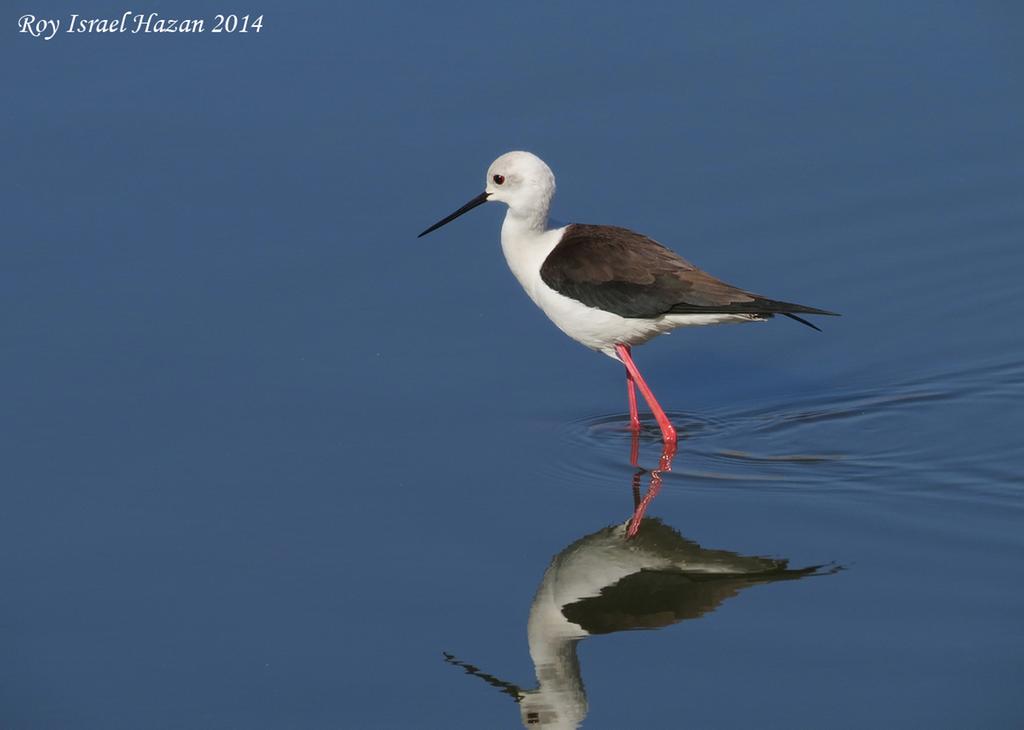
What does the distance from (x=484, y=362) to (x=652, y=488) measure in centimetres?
130

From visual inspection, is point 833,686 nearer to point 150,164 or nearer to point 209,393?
point 209,393

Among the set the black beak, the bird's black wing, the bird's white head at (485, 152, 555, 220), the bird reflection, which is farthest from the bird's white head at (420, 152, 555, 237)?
the bird reflection

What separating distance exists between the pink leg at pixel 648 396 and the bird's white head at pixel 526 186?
27.9 inches

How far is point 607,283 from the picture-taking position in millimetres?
7359


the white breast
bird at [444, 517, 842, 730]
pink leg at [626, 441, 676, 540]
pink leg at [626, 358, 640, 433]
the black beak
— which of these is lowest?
bird at [444, 517, 842, 730]

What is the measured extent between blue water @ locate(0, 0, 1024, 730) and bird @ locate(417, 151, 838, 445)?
34 centimetres

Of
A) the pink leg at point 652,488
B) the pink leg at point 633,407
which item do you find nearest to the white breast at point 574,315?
the pink leg at point 633,407

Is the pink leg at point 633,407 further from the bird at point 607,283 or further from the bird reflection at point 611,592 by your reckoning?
the bird reflection at point 611,592

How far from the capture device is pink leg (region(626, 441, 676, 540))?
255 inches

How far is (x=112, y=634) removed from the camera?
18.5 feet

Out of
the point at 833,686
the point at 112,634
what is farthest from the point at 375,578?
the point at 833,686

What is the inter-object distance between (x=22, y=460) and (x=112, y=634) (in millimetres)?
1459

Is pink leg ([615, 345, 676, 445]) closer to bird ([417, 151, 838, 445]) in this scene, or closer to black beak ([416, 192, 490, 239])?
bird ([417, 151, 838, 445])

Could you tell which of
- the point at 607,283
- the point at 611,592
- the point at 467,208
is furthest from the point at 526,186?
the point at 611,592
